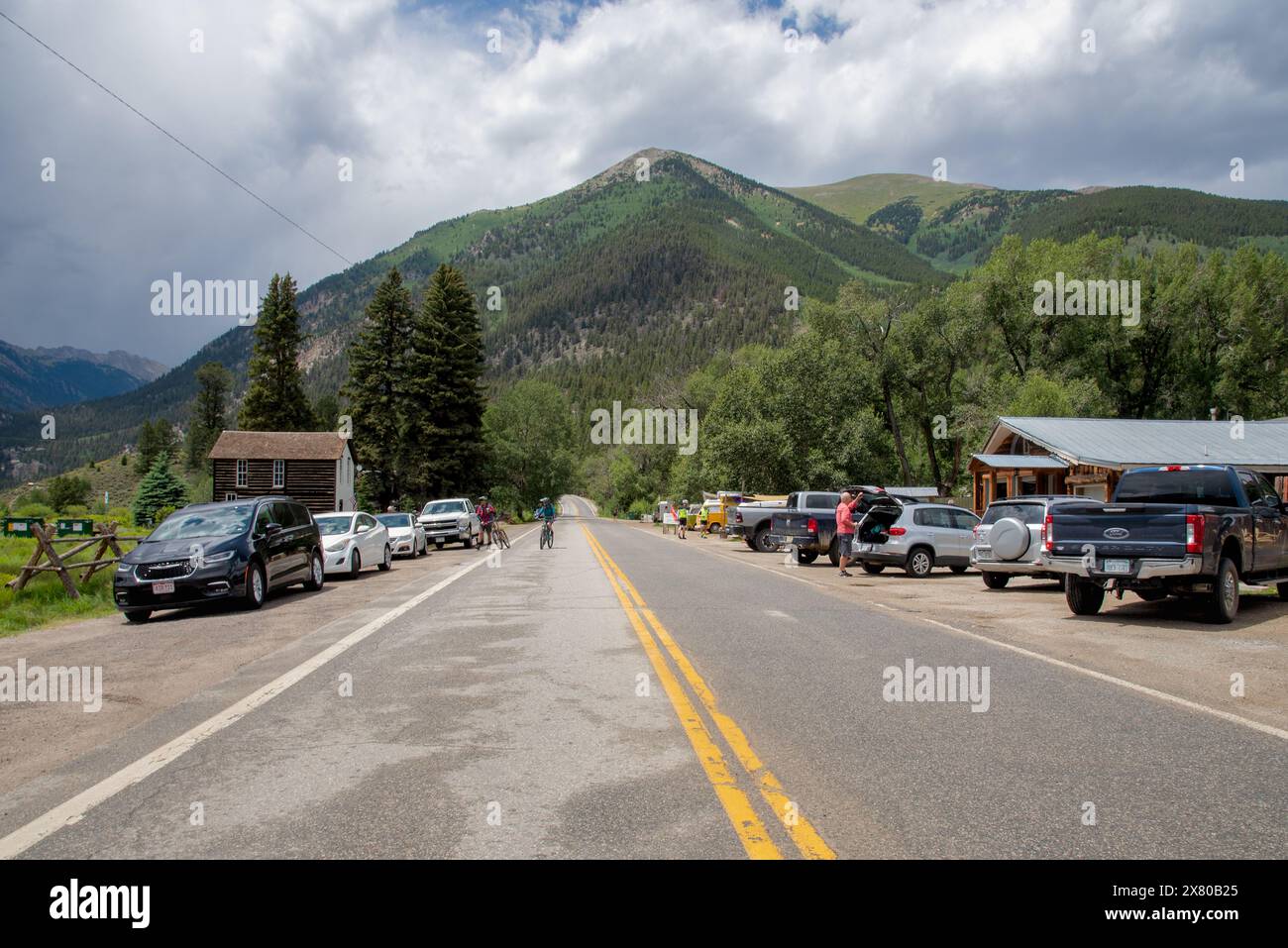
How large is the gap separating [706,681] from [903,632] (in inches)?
175

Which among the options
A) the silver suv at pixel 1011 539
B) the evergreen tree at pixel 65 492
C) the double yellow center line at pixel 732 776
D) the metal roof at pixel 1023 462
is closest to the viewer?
the double yellow center line at pixel 732 776

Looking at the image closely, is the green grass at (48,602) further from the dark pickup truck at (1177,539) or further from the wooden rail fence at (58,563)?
the dark pickup truck at (1177,539)

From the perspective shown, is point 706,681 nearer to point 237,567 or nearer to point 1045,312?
point 237,567

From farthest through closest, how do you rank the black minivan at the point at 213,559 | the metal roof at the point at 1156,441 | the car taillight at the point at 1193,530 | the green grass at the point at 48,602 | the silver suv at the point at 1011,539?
the metal roof at the point at 1156,441 → the silver suv at the point at 1011,539 → the black minivan at the point at 213,559 → the green grass at the point at 48,602 → the car taillight at the point at 1193,530

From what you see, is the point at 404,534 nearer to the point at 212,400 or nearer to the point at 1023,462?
the point at 1023,462

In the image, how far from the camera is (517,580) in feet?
64.3

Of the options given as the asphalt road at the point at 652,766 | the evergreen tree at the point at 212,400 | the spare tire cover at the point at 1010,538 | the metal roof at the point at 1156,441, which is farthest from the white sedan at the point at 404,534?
the evergreen tree at the point at 212,400

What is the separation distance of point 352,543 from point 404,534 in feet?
25.1

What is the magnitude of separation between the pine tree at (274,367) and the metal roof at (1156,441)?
157 ft

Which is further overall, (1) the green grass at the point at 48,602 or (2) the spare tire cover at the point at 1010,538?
(2) the spare tire cover at the point at 1010,538

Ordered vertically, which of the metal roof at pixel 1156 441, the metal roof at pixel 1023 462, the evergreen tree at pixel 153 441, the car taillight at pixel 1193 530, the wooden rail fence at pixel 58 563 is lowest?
the wooden rail fence at pixel 58 563

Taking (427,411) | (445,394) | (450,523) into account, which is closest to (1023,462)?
(450,523)

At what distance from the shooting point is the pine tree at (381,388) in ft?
186
